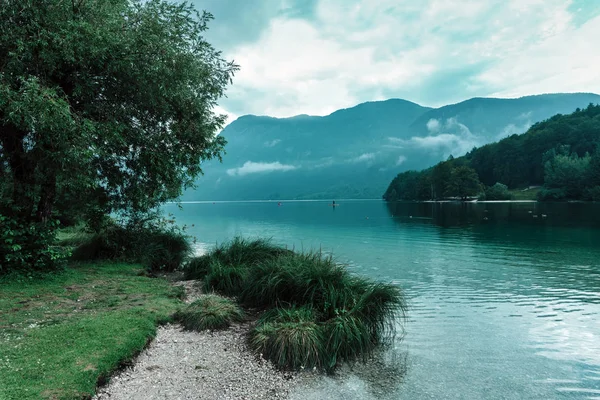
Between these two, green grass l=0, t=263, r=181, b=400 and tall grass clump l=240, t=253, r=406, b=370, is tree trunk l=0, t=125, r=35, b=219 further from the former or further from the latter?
tall grass clump l=240, t=253, r=406, b=370

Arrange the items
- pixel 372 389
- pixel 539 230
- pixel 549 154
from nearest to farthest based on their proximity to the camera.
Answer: pixel 372 389 → pixel 539 230 → pixel 549 154

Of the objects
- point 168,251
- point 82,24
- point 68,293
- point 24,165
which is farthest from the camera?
point 168,251

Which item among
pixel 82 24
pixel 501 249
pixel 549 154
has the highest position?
pixel 549 154

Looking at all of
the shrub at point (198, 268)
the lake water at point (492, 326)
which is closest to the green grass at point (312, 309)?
the lake water at point (492, 326)

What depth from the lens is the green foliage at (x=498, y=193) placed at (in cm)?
14975

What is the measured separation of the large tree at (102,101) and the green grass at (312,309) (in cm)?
637

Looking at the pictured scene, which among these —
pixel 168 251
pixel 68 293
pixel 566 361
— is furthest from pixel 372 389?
pixel 168 251

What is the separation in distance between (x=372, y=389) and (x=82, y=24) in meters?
13.1

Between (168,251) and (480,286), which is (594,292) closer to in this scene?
(480,286)

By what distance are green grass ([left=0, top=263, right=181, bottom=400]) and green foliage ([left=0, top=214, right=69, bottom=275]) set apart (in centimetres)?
65

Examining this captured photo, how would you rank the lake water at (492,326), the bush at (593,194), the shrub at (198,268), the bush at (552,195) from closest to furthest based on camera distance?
the lake water at (492,326) < the shrub at (198,268) < the bush at (593,194) < the bush at (552,195)

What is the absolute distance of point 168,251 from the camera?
21.2 m

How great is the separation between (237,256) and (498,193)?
158421 mm

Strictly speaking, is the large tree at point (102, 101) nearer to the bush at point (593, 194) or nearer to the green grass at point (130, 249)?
the green grass at point (130, 249)
